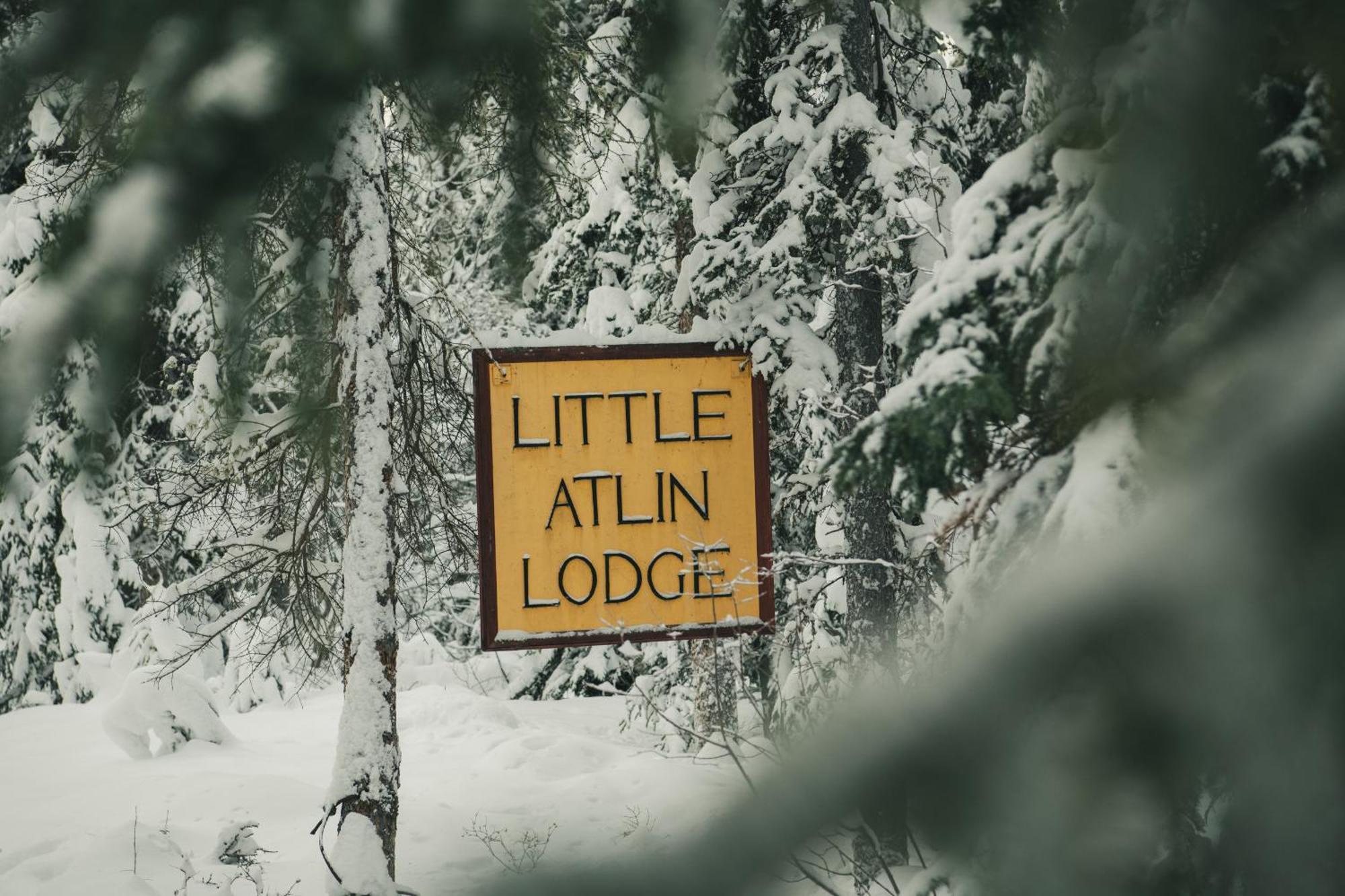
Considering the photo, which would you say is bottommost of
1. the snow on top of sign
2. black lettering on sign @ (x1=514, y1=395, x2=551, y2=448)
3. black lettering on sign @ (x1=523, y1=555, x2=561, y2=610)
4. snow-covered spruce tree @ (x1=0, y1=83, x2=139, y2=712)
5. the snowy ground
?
the snowy ground

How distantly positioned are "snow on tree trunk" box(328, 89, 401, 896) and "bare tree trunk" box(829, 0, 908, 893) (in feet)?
8.34

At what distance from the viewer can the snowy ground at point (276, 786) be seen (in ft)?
25.8

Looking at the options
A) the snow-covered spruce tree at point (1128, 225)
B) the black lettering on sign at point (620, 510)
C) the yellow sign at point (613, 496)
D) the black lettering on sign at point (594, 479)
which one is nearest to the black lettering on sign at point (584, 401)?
the yellow sign at point (613, 496)

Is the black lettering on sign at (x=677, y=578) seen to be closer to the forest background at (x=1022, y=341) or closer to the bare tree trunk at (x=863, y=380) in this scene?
the bare tree trunk at (x=863, y=380)

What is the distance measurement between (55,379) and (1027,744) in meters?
0.60

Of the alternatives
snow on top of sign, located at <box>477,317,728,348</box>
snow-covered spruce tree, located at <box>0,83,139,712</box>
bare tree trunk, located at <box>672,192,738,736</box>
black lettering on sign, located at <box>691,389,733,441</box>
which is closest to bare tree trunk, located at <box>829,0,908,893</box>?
black lettering on sign, located at <box>691,389,733,441</box>

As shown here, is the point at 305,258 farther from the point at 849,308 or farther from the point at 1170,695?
the point at 849,308

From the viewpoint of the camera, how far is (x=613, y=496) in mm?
5414

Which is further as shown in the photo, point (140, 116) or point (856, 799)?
point (140, 116)

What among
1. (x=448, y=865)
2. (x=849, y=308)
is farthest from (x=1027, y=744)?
(x=849, y=308)

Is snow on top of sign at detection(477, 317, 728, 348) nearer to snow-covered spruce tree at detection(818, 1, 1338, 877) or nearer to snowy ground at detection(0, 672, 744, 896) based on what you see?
snowy ground at detection(0, 672, 744, 896)

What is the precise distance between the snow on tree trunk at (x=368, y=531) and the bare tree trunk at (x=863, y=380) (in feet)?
8.34

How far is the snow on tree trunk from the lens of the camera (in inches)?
227

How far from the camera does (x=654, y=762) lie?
10.6 meters
